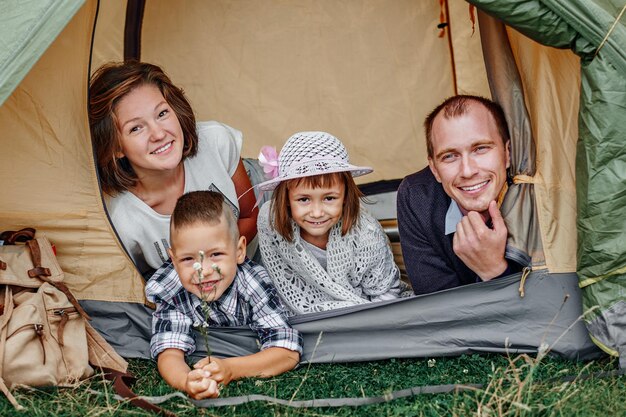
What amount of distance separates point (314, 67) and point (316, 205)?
3.58 feet

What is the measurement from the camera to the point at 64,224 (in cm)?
287

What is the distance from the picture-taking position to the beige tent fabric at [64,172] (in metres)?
2.78

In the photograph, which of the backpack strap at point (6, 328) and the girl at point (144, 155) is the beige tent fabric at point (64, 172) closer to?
the girl at point (144, 155)

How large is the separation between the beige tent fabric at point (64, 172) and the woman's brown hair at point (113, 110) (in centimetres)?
6

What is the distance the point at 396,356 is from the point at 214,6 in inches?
69.5

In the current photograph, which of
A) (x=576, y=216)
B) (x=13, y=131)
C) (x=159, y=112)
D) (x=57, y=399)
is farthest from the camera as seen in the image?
(x=159, y=112)

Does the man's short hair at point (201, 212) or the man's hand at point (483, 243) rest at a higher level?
the man's short hair at point (201, 212)

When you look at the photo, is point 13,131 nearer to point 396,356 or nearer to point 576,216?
point 396,356

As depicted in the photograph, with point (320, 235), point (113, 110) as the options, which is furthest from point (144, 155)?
point (320, 235)

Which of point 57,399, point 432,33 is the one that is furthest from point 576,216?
point 57,399

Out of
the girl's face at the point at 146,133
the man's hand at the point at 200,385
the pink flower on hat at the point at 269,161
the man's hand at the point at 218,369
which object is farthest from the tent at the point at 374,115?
the pink flower on hat at the point at 269,161

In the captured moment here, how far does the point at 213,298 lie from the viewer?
2.59 metres

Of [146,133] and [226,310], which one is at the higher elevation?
[146,133]

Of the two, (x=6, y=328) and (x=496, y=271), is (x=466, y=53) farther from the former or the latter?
(x=6, y=328)
